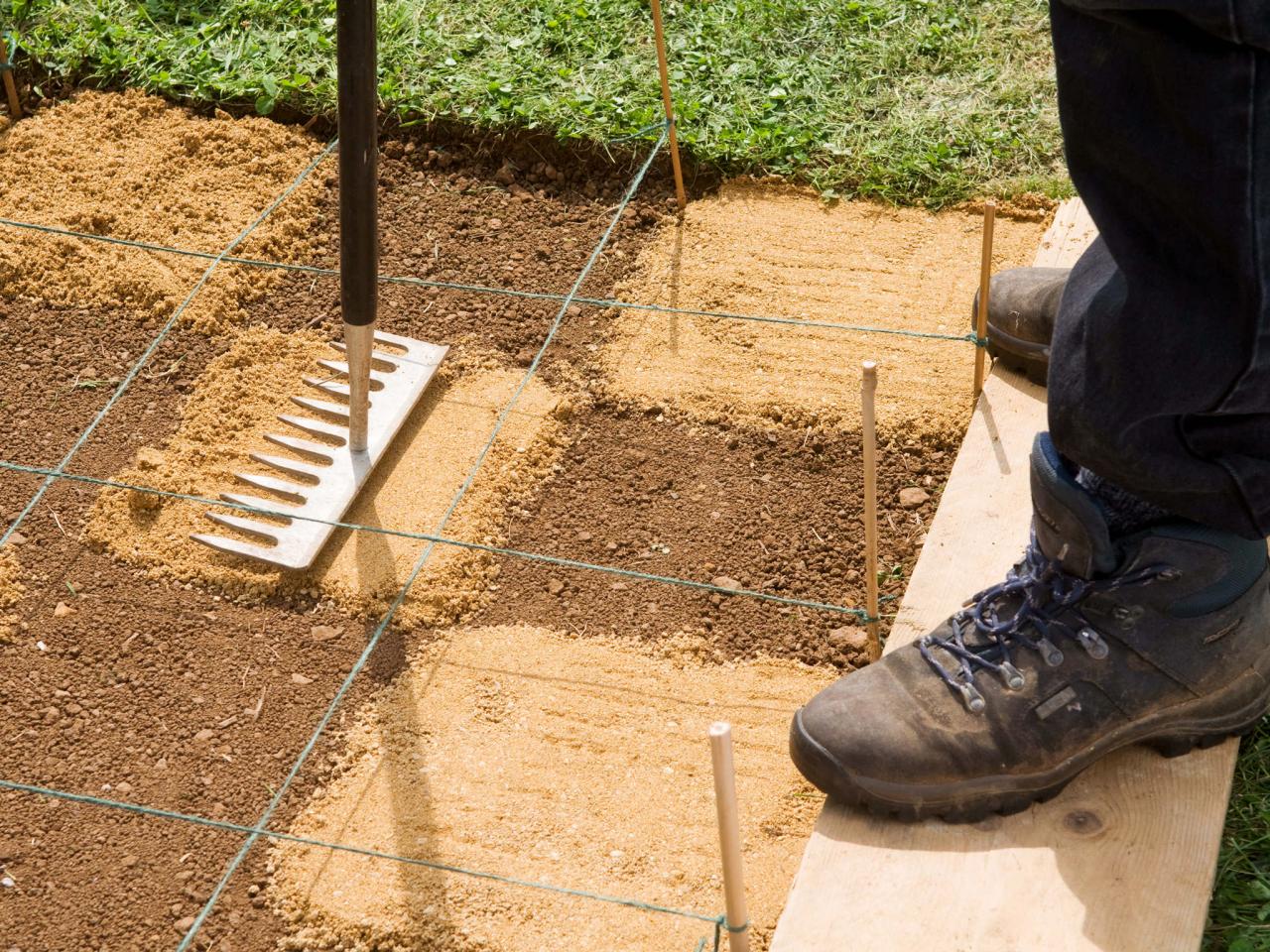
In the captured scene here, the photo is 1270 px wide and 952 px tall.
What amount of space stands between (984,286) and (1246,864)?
3.43 feet

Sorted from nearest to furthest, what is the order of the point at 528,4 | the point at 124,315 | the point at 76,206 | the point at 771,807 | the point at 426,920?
the point at 426,920 → the point at 771,807 → the point at 124,315 → the point at 76,206 → the point at 528,4

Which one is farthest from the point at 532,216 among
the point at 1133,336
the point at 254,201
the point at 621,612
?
the point at 1133,336

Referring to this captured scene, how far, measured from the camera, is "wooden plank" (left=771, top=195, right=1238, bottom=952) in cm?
157

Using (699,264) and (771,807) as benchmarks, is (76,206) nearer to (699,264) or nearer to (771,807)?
(699,264)

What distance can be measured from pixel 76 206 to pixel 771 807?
222 centimetres

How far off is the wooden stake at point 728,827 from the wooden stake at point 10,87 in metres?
2.96

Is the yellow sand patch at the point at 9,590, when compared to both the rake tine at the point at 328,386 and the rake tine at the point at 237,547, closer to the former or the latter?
the rake tine at the point at 237,547

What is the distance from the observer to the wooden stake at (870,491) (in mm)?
1821

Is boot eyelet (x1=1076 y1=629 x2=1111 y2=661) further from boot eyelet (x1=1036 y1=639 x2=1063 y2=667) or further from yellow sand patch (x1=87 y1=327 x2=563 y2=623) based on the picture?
yellow sand patch (x1=87 y1=327 x2=563 y2=623)

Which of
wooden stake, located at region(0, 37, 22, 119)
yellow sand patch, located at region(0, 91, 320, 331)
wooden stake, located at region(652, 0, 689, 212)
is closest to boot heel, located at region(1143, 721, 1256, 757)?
wooden stake, located at region(652, 0, 689, 212)

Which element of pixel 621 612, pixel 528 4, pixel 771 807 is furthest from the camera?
pixel 528 4

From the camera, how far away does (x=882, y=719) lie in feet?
5.58

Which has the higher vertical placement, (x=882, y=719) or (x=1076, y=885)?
(x=882, y=719)

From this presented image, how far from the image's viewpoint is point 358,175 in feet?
7.21
